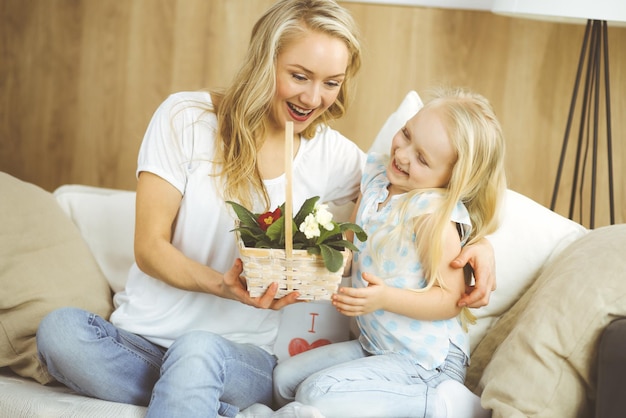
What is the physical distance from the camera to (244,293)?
1.46 m

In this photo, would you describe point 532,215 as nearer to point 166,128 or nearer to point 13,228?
point 166,128

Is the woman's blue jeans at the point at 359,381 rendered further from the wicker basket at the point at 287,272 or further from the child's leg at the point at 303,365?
the wicker basket at the point at 287,272

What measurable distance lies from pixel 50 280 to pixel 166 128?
1.58ft

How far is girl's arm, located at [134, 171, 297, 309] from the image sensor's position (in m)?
1.59

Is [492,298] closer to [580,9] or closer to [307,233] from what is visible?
[307,233]

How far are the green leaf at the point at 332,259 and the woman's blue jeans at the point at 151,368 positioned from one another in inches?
13.5

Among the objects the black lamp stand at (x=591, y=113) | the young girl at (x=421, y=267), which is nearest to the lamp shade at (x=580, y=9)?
the black lamp stand at (x=591, y=113)

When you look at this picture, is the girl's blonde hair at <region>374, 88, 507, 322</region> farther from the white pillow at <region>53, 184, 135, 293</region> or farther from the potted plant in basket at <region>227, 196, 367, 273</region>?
the white pillow at <region>53, 184, 135, 293</region>

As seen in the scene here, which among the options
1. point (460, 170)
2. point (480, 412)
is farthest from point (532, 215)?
point (480, 412)

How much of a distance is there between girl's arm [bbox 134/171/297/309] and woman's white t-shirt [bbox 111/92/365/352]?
3 centimetres

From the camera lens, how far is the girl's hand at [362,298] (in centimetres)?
146

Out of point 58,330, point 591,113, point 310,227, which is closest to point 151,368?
point 58,330

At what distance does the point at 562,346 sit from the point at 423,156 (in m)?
0.49

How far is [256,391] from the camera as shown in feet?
5.37
